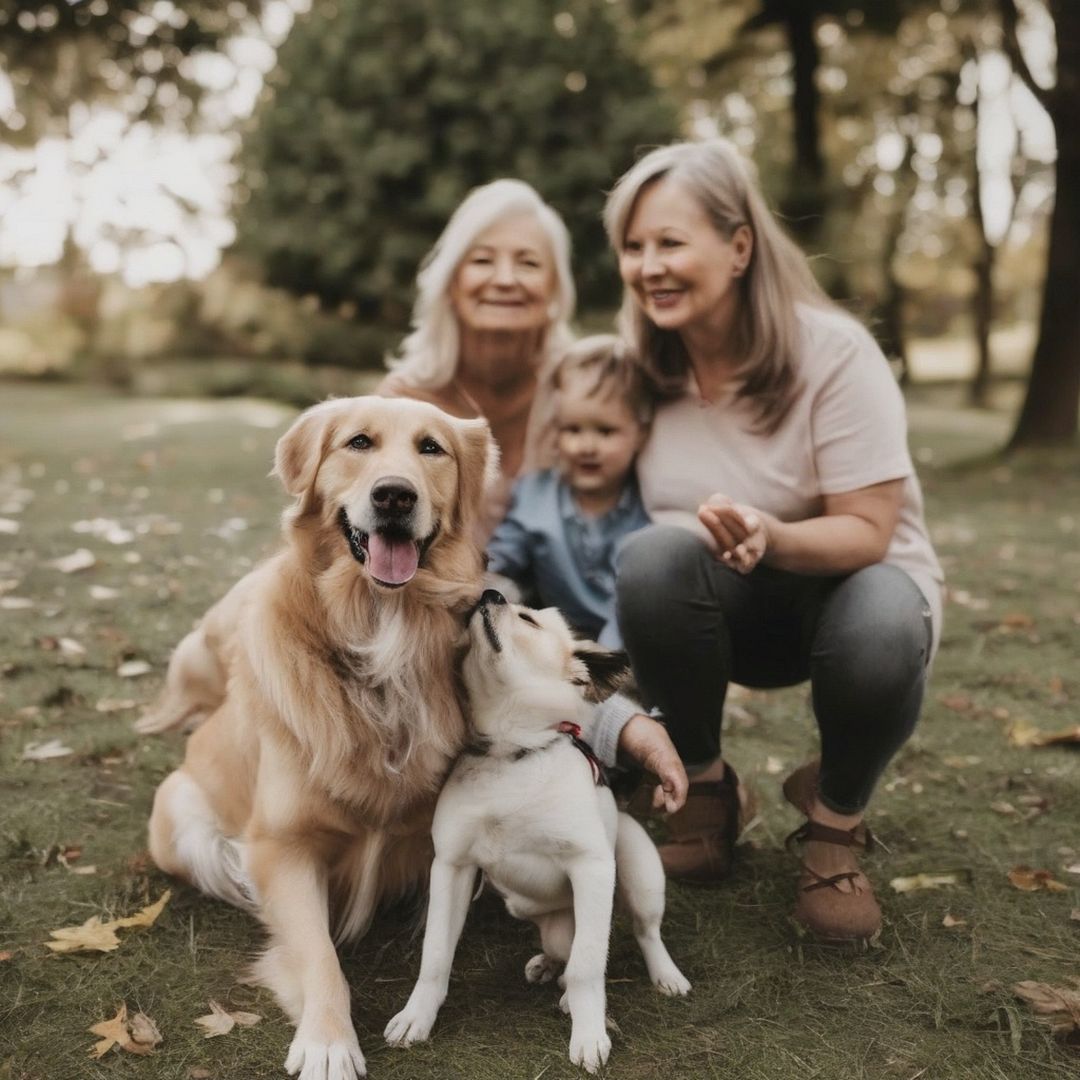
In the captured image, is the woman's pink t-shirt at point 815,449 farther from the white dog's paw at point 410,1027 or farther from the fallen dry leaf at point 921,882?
the white dog's paw at point 410,1027

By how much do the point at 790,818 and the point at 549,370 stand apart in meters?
1.44

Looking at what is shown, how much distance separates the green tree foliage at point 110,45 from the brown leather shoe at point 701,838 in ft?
30.4

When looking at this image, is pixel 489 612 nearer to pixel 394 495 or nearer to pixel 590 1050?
pixel 394 495

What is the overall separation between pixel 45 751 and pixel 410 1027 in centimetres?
176

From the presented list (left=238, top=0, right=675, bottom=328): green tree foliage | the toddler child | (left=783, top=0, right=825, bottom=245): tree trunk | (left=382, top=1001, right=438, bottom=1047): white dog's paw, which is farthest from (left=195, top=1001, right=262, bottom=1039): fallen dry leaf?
(left=783, top=0, right=825, bottom=245): tree trunk

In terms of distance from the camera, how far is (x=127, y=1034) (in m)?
2.05

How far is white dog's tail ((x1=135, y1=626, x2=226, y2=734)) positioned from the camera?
3.37 m

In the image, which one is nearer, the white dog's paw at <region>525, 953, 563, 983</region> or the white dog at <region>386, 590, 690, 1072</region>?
the white dog at <region>386, 590, 690, 1072</region>

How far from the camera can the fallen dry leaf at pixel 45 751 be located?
3287 millimetres

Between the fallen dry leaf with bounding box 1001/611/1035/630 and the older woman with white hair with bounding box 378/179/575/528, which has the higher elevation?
the older woman with white hair with bounding box 378/179/575/528

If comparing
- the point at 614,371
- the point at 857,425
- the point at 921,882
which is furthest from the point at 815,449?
the point at 921,882

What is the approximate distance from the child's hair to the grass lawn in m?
1.20

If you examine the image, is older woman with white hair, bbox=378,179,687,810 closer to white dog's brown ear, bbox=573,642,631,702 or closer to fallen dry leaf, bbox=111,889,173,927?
white dog's brown ear, bbox=573,642,631,702

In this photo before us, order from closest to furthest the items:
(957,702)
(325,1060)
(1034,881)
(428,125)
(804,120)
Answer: (325,1060), (1034,881), (957,702), (428,125), (804,120)
